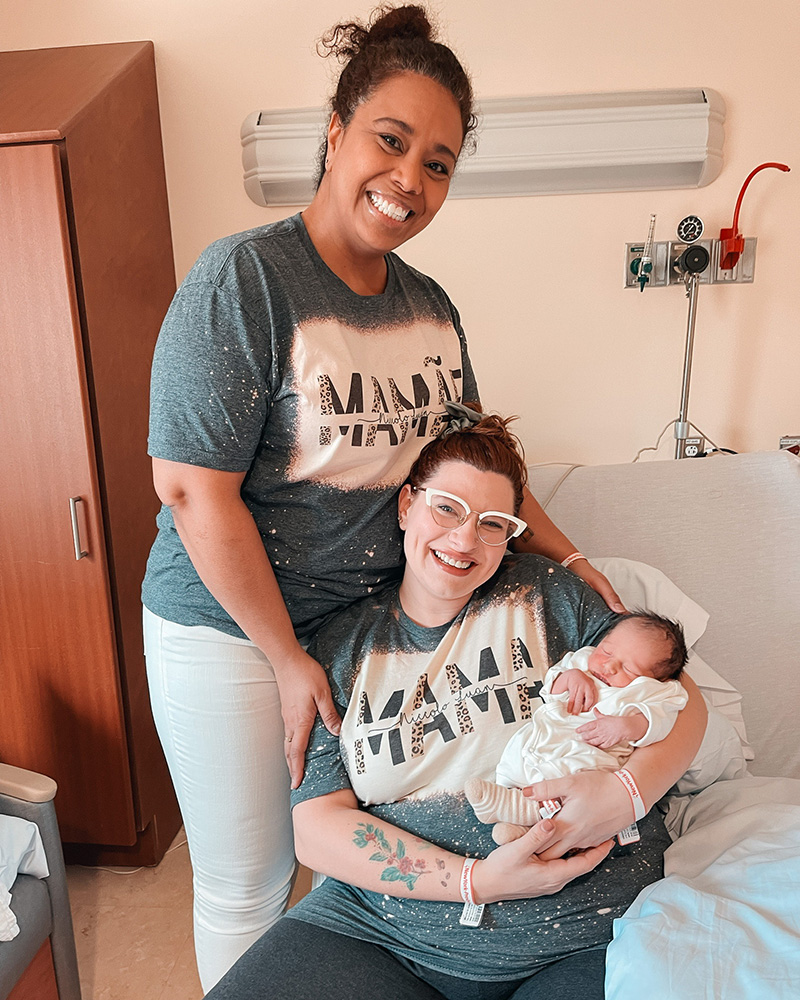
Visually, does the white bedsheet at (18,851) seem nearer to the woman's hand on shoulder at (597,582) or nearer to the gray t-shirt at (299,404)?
the gray t-shirt at (299,404)

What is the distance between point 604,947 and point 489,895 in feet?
0.60

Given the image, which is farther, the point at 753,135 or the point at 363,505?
the point at 753,135

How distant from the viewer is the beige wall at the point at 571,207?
86.3 inches

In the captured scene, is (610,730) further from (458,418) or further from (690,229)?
(690,229)

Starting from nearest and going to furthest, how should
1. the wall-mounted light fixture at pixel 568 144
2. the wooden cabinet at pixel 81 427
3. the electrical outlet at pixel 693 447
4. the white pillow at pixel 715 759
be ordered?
the white pillow at pixel 715 759
the wooden cabinet at pixel 81 427
the wall-mounted light fixture at pixel 568 144
the electrical outlet at pixel 693 447

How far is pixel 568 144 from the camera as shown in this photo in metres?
2.18

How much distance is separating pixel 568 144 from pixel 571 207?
6.5 inches

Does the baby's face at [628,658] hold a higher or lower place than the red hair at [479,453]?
lower

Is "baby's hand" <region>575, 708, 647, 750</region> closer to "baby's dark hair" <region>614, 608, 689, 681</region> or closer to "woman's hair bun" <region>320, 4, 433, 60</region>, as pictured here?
"baby's dark hair" <region>614, 608, 689, 681</region>

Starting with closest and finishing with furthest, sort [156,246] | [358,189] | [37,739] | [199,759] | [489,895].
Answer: [489,895]
[358,189]
[199,759]
[37,739]
[156,246]

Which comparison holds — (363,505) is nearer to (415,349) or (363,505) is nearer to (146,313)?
(415,349)

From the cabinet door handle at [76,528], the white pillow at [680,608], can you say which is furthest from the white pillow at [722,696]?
the cabinet door handle at [76,528]

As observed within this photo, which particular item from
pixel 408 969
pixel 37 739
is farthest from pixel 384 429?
pixel 37 739

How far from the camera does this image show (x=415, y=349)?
1.47 metres
